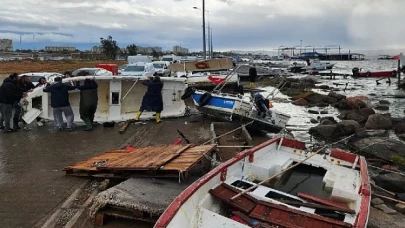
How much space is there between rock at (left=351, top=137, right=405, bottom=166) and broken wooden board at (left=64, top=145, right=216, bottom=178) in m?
7.40

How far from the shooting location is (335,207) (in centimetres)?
564

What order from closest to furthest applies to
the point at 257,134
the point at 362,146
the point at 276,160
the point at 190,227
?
the point at 190,227 < the point at 276,160 < the point at 362,146 < the point at 257,134

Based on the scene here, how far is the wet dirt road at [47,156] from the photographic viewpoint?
20.8 ft

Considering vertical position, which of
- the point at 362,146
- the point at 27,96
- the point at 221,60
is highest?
the point at 221,60

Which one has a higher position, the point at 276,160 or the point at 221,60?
the point at 221,60

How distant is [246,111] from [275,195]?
7438mm

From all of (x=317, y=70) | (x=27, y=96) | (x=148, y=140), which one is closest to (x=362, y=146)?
(x=148, y=140)

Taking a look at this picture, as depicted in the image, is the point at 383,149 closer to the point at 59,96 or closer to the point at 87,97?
the point at 87,97

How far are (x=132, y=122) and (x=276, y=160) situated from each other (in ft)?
25.2

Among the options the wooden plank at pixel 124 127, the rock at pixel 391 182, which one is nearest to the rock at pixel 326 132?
the rock at pixel 391 182

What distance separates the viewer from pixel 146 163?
711 centimetres

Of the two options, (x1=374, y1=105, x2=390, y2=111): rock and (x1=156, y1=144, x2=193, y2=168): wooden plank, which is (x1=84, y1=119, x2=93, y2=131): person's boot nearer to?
(x1=156, y1=144, x2=193, y2=168): wooden plank

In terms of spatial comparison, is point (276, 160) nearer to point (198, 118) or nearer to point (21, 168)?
point (21, 168)

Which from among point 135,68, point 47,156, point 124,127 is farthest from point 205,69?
point 47,156
